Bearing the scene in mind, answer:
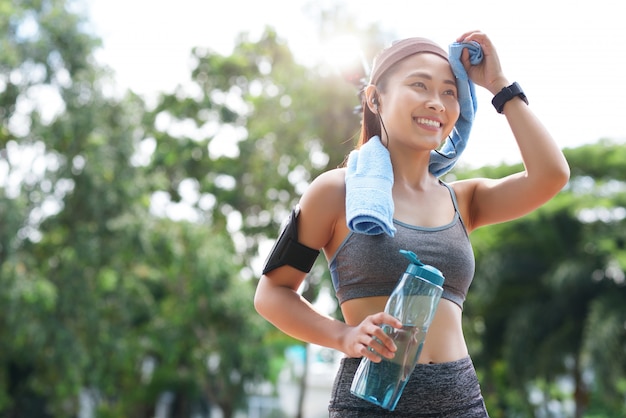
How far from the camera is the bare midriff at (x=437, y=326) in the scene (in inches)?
76.7

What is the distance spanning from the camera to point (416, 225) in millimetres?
2020

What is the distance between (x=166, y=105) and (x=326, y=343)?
1737cm

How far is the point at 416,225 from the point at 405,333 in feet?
1.16

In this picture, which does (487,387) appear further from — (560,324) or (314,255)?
(314,255)

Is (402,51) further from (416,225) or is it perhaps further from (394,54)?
(416,225)

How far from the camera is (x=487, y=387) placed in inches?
846

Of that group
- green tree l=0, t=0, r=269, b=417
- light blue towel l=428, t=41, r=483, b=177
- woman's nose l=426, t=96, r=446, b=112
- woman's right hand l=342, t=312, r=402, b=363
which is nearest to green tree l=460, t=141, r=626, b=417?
green tree l=0, t=0, r=269, b=417

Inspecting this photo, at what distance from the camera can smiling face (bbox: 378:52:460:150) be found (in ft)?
6.82

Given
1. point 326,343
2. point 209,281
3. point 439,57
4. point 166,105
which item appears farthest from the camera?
point 166,105

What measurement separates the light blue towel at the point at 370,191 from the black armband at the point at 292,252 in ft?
0.54

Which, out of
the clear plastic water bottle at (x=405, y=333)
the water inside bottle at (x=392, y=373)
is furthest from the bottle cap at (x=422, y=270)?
the water inside bottle at (x=392, y=373)

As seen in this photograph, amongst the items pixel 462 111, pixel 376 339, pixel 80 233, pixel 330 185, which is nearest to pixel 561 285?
pixel 80 233

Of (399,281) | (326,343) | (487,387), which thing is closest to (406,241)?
(399,281)

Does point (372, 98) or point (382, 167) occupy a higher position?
point (372, 98)
